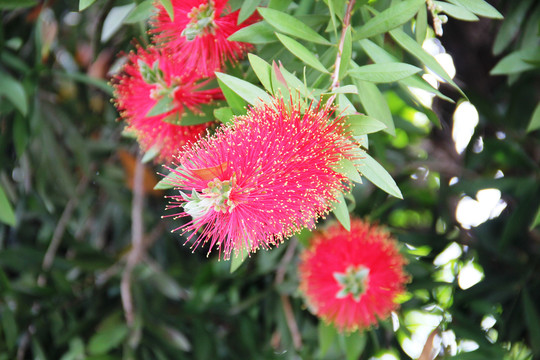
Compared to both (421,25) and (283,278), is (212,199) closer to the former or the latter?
(421,25)

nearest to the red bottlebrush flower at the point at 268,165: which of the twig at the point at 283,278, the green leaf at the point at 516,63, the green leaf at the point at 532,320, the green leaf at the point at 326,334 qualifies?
the green leaf at the point at 516,63

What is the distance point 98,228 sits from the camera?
2316mm

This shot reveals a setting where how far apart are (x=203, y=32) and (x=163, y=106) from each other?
0.15 metres

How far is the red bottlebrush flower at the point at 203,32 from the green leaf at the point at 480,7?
0.34m

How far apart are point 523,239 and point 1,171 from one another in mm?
1527

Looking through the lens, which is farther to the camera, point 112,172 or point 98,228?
point 98,228

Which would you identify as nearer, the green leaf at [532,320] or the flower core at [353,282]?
the flower core at [353,282]

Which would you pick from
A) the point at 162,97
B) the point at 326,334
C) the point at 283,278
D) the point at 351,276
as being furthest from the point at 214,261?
the point at 162,97

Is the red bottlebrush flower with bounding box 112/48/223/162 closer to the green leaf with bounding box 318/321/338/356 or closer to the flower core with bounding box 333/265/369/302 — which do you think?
the flower core with bounding box 333/265/369/302

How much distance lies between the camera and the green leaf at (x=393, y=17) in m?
0.87

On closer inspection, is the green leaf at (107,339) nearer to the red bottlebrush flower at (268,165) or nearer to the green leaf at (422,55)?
the red bottlebrush flower at (268,165)

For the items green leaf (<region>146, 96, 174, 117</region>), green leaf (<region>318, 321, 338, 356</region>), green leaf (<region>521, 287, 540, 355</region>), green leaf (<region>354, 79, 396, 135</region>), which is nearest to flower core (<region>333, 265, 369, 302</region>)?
green leaf (<region>318, 321, 338, 356</region>)

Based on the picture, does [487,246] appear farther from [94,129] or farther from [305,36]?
[94,129]

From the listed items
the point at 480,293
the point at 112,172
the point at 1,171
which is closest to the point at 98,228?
the point at 112,172
